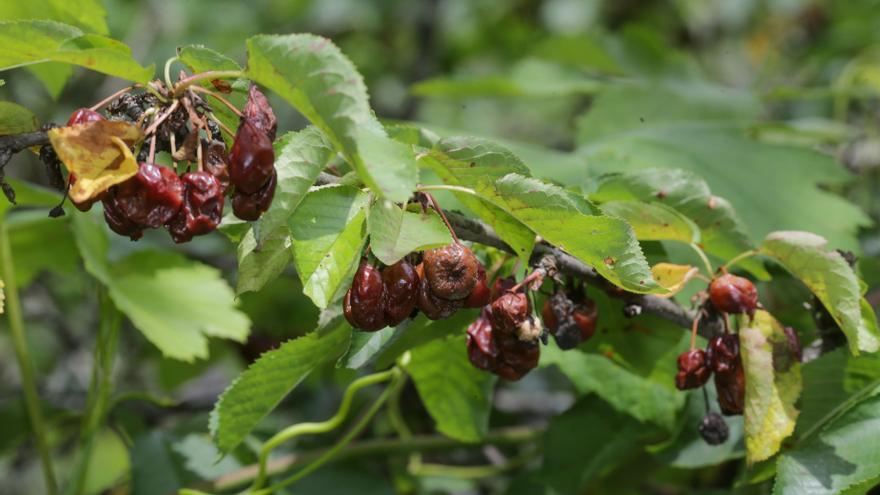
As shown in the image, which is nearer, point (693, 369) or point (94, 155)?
point (94, 155)

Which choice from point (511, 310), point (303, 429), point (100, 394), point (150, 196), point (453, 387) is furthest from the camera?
point (100, 394)

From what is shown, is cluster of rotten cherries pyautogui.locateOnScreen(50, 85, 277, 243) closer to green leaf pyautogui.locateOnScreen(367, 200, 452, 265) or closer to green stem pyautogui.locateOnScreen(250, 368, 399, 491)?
green leaf pyautogui.locateOnScreen(367, 200, 452, 265)

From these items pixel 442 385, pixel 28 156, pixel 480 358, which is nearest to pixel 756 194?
pixel 442 385

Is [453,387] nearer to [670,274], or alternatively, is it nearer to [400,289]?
→ [670,274]

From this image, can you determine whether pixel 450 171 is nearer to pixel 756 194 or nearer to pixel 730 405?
pixel 730 405

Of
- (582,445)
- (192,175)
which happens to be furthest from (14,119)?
(582,445)

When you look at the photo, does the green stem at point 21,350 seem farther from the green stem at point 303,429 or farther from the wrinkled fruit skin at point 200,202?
the wrinkled fruit skin at point 200,202

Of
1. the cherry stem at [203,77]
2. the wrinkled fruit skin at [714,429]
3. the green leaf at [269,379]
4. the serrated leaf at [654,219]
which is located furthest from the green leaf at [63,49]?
the wrinkled fruit skin at [714,429]
